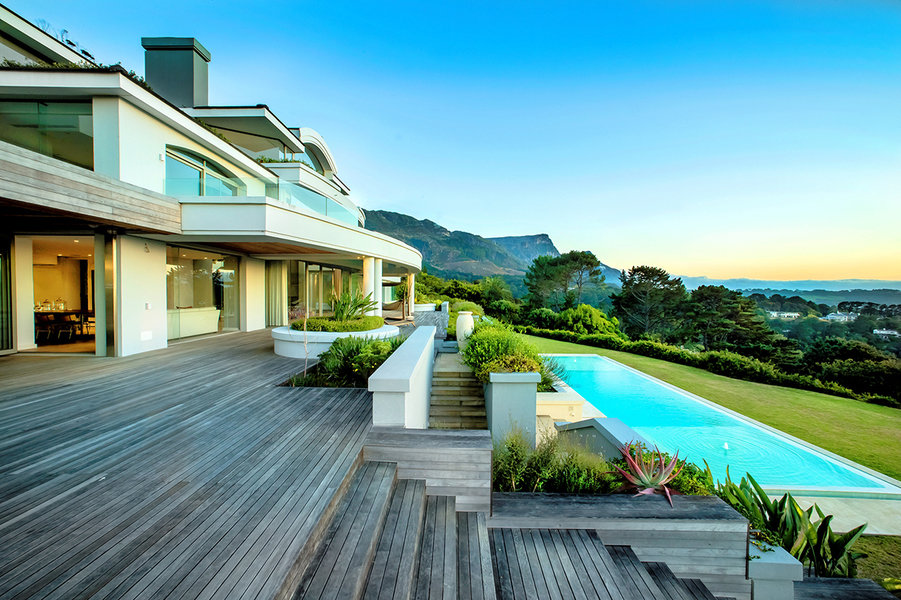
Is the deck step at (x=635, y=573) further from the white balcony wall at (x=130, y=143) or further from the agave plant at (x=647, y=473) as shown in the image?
the white balcony wall at (x=130, y=143)

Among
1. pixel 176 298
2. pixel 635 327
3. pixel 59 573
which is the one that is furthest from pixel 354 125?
pixel 635 327

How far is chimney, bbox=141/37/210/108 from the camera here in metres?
14.9

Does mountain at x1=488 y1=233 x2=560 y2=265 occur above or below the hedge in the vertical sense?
above

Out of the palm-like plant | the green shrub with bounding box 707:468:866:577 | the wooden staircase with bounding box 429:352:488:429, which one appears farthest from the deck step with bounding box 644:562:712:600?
the palm-like plant

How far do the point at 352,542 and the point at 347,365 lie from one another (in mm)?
4248

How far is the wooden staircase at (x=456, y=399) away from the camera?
249 inches

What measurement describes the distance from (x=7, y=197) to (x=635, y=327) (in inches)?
1598

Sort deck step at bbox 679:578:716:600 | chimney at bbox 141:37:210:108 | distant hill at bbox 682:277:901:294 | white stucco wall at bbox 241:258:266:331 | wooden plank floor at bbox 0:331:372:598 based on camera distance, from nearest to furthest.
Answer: wooden plank floor at bbox 0:331:372:598 → deck step at bbox 679:578:716:600 → white stucco wall at bbox 241:258:266:331 → chimney at bbox 141:37:210:108 → distant hill at bbox 682:277:901:294

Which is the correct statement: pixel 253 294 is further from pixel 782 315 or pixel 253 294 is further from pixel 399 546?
pixel 782 315

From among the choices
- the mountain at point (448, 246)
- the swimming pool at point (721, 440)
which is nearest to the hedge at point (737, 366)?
the swimming pool at point (721, 440)

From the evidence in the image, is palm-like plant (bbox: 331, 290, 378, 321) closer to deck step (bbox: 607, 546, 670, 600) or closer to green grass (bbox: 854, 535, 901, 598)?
deck step (bbox: 607, 546, 670, 600)

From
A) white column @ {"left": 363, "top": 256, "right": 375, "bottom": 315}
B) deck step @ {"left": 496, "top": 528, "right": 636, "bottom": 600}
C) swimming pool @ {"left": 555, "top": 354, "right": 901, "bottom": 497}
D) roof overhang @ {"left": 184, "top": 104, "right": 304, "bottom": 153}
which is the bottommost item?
swimming pool @ {"left": 555, "top": 354, "right": 901, "bottom": 497}

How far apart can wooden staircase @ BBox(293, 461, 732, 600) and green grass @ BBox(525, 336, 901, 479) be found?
7740 mm

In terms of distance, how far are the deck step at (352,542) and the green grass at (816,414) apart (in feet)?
30.9
